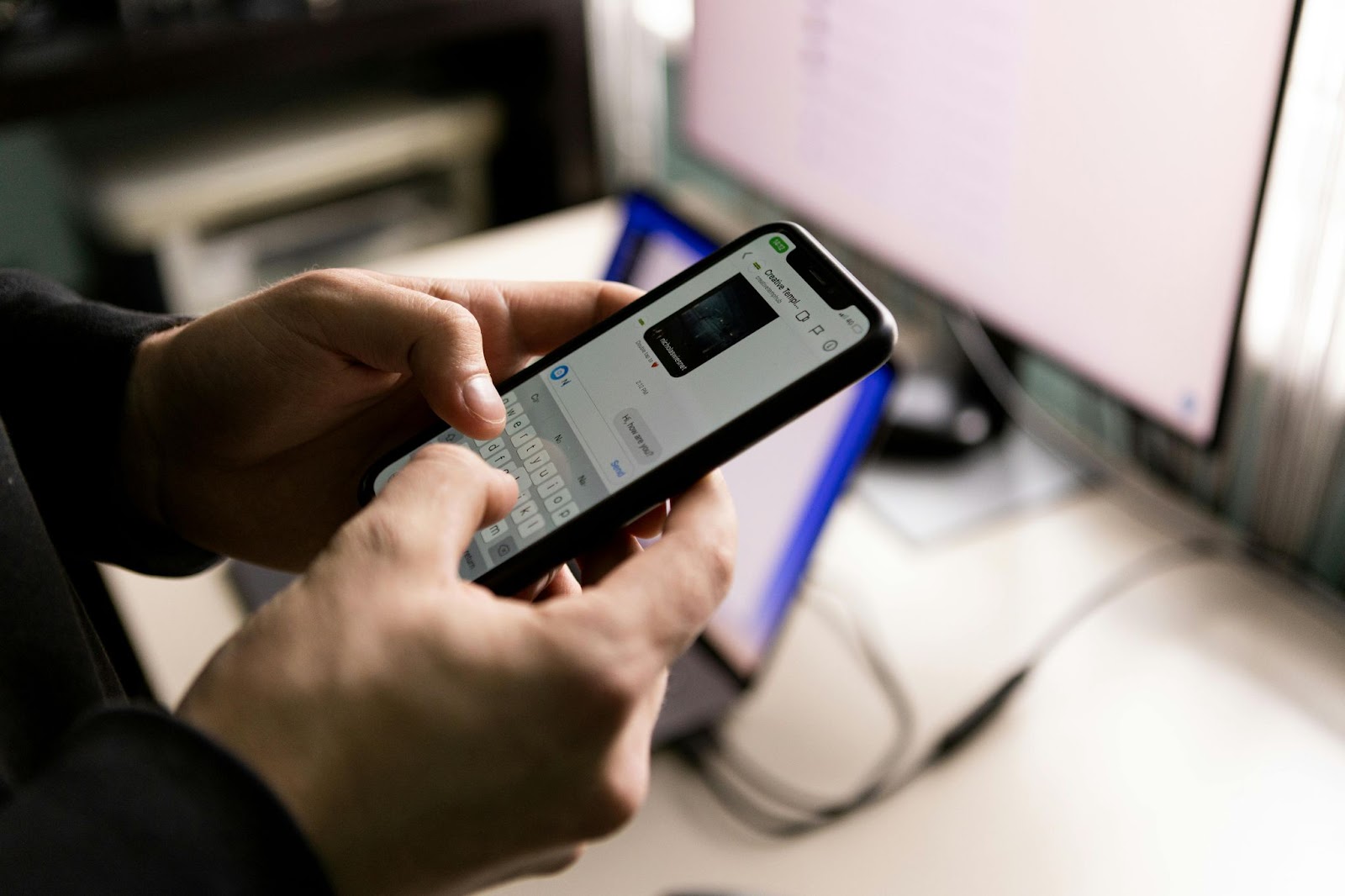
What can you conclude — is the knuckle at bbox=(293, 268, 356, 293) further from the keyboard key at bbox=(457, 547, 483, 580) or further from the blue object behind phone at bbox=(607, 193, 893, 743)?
the blue object behind phone at bbox=(607, 193, 893, 743)

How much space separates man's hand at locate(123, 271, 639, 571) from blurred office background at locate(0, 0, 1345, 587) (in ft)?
1.38

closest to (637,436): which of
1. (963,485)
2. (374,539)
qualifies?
(374,539)

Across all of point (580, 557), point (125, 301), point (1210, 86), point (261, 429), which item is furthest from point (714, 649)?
point (125, 301)

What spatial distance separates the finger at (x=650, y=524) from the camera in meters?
0.47

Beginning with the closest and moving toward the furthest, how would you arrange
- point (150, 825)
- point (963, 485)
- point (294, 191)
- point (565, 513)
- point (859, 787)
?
point (150, 825) → point (565, 513) → point (859, 787) → point (963, 485) → point (294, 191)

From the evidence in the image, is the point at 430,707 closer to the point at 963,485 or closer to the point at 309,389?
the point at 309,389

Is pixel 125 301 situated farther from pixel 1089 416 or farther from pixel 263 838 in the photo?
pixel 263 838

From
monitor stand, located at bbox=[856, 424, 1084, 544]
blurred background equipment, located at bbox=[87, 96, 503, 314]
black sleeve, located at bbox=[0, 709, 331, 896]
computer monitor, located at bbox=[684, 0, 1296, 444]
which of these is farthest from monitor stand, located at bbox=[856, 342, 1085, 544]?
blurred background equipment, located at bbox=[87, 96, 503, 314]

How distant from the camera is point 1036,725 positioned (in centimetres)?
59

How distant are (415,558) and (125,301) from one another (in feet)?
4.78

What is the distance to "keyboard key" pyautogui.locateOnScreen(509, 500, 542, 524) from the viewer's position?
441 millimetres

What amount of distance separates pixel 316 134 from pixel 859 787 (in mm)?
1485

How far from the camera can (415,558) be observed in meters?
0.34

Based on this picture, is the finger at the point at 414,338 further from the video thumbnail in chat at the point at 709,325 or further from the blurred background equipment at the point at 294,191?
the blurred background equipment at the point at 294,191
